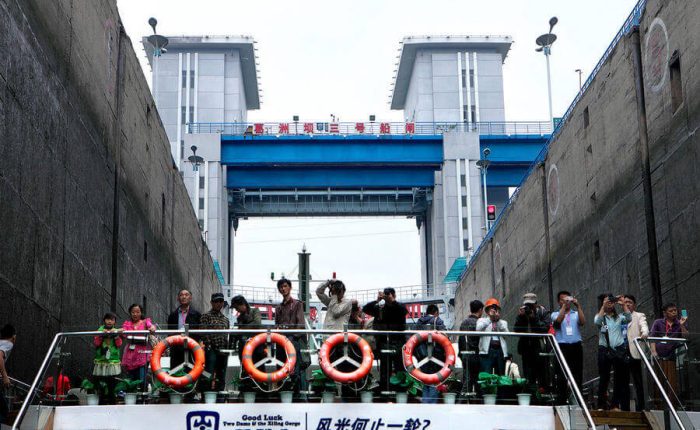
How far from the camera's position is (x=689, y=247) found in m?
21.0

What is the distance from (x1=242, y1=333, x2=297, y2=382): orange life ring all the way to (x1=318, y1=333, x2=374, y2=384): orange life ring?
1.28 ft

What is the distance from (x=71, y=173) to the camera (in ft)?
70.7

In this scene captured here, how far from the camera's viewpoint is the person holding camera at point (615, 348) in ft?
51.1

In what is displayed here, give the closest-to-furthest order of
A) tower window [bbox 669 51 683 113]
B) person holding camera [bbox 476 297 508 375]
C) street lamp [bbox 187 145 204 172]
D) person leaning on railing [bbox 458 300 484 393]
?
person leaning on railing [bbox 458 300 484 393]
person holding camera [bbox 476 297 508 375]
tower window [bbox 669 51 683 113]
street lamp [bbox 187 145 204 172]

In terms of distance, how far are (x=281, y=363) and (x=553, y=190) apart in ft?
72.6

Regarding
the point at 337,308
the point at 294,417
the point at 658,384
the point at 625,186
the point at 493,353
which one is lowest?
the point at 294,417

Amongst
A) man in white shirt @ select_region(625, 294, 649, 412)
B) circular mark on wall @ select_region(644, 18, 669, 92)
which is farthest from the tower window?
man in white shirt @ select_region(625, 294, 649, 412)

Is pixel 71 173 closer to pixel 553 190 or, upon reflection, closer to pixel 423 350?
pixel 423 350

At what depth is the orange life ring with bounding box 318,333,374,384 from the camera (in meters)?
13.9

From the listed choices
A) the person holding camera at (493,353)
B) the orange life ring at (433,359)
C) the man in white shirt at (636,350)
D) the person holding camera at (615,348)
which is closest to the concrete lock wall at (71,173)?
the orange life ring at (433,359)

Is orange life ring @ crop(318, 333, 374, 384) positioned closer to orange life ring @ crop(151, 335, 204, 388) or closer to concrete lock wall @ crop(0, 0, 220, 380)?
orange life ring @ crop(151, 335, 204, 388)

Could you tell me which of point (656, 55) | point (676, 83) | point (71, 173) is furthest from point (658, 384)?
point (71, 173)

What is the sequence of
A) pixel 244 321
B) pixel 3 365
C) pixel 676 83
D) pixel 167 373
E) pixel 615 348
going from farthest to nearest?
1. pixel 676 83
2. pixel 615 348
3. pixel 244 321
4. pixel 167 373
5. pixel 3 365

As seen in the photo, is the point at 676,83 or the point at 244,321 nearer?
the point at 244,321
